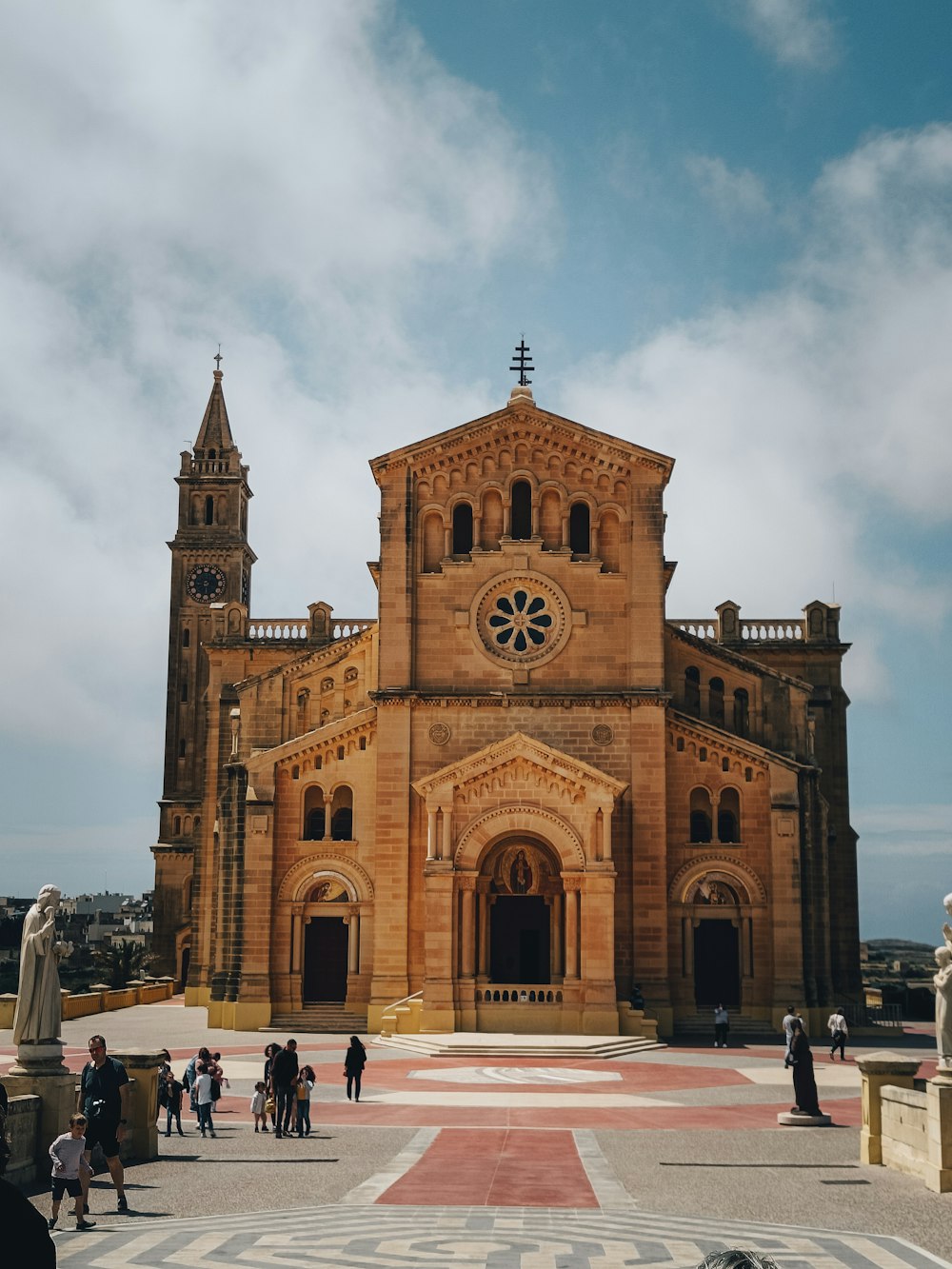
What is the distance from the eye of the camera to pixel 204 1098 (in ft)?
85.4

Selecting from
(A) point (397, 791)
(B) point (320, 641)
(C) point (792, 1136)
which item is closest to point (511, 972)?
(A) point (397, 791)

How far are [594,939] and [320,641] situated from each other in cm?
2611

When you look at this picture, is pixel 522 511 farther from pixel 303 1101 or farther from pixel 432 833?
pixel 303 1101

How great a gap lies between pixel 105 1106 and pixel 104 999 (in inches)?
1667

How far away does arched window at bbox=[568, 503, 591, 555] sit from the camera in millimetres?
54344

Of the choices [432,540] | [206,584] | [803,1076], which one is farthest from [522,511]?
[206,584]

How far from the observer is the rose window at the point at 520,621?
2093 inches

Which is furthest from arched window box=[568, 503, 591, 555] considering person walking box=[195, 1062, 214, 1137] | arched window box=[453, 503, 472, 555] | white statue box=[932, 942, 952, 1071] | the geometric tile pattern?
the geometric tile pattern

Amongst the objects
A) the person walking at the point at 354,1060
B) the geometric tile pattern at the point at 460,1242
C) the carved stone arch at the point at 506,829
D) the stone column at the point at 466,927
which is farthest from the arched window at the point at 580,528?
the geometric tile pattern at the point at 460,1242

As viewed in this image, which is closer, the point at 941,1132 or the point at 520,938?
the point at 941,1132

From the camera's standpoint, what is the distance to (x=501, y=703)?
52.1m

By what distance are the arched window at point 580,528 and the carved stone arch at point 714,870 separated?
12.3 meters

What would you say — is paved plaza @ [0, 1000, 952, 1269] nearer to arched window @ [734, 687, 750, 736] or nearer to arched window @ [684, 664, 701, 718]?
arched window @ [734, 687, 750, 736]

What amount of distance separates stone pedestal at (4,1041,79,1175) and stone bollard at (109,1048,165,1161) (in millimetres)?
2728
